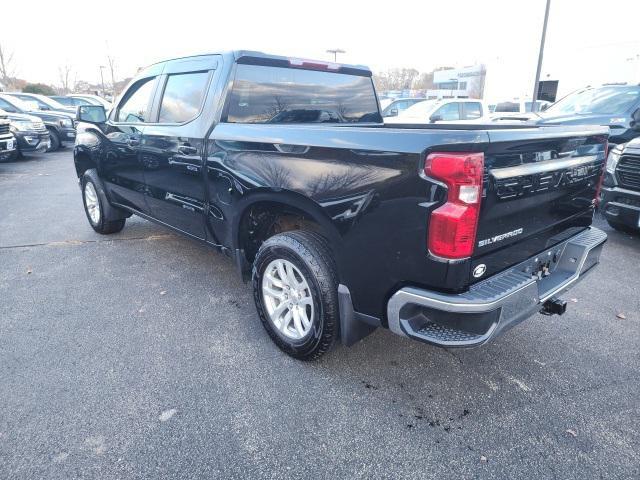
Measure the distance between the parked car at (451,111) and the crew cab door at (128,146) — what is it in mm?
7755

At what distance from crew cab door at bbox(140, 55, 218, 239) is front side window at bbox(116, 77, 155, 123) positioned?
235mm

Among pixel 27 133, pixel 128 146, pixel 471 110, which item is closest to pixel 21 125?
pixel 27 133

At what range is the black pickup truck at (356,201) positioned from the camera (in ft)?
6.57

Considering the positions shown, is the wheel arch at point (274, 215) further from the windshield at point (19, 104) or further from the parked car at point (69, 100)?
the parked car at point (69, 100)

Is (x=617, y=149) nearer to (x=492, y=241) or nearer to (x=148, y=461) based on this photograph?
(x=492, y=241)

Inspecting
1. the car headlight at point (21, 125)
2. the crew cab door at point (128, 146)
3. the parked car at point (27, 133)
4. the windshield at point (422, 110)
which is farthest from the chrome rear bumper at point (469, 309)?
the car headlight at point (21, 125)

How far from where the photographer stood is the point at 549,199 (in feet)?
8.05

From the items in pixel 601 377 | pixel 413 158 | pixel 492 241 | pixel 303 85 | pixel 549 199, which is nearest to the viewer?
pixel 413 158

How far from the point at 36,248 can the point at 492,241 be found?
16.5 feet

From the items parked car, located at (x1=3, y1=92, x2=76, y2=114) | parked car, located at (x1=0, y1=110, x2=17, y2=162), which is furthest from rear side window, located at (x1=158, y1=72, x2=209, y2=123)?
parked car, located at (x1=3, y1=92, x2=76, y2=114)

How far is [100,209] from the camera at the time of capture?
5203 mm

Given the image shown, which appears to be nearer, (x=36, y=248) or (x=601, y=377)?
(x=601, y=377)

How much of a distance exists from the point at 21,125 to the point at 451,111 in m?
11.3

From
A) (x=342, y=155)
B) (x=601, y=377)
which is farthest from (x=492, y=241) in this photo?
(x=601, y=377)
